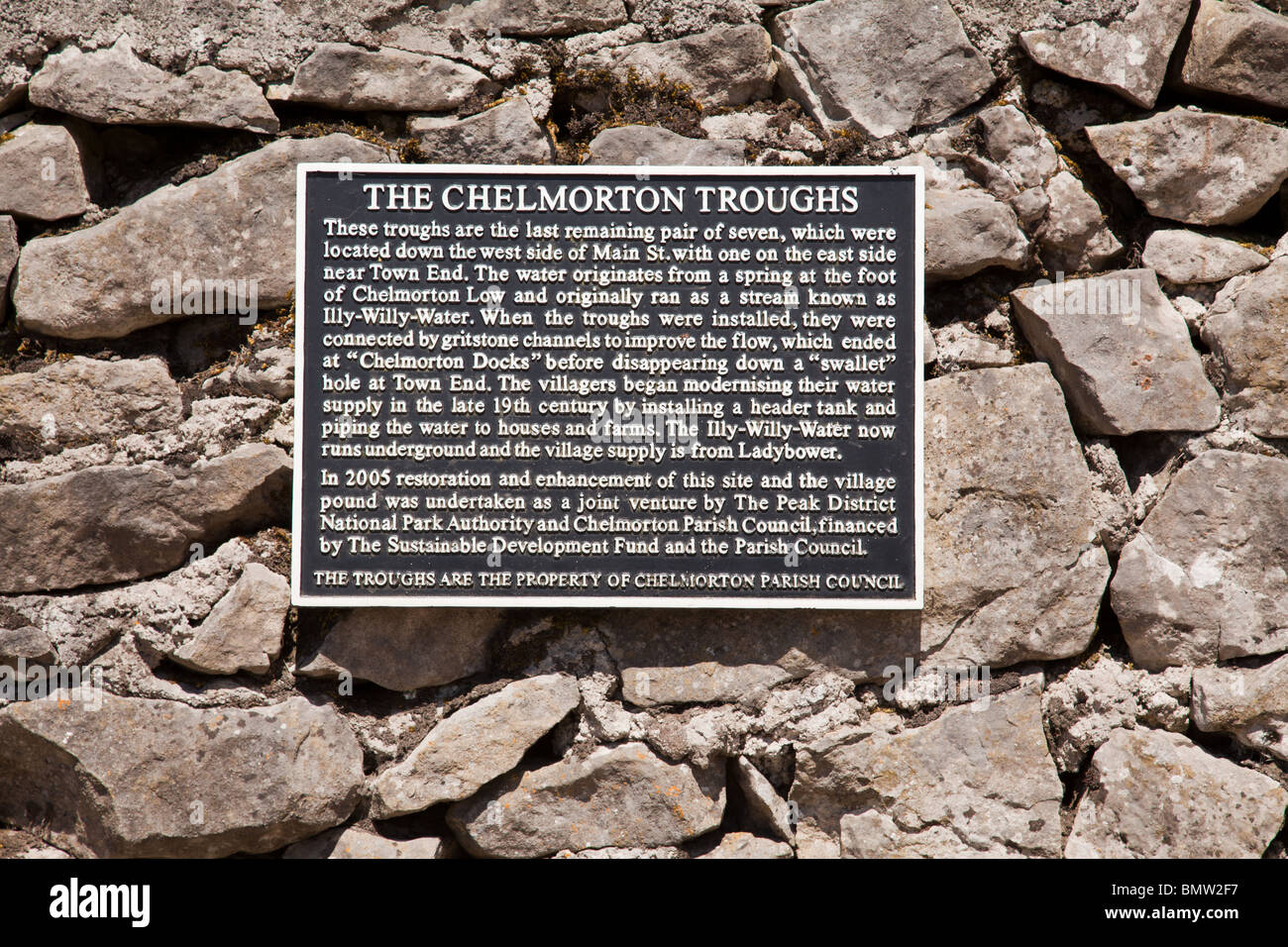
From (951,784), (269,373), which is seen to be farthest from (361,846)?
(951,784)

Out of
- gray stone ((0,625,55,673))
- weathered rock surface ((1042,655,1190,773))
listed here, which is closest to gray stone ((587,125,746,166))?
weathered rock surface ((1042,655,1190,773))

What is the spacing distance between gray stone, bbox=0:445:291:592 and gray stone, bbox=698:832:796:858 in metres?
2.25

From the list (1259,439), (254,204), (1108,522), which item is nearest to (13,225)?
(254,204)

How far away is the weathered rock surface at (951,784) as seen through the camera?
131 inches

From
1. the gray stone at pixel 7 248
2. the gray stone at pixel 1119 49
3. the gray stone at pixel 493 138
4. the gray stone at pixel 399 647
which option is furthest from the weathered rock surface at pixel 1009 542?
the gray stone at pixel 7 248

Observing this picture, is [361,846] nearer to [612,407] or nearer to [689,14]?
[612,407]

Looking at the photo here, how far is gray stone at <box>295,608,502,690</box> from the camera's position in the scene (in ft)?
11.0

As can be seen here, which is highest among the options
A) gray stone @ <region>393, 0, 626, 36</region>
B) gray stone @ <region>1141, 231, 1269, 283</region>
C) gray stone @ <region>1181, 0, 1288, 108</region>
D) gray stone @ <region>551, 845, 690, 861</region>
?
gray stone @ <region>393, 0, 626, 36</region>

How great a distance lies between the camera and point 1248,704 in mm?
3338

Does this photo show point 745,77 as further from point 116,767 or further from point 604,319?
point 116,767

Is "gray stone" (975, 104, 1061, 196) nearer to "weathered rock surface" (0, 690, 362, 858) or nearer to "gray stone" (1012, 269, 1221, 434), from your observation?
"gray stone" (1012, 269, 1221, 434)

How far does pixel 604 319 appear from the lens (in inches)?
129

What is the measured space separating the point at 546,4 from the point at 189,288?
5.93 ft

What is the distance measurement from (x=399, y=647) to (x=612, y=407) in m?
1.23
